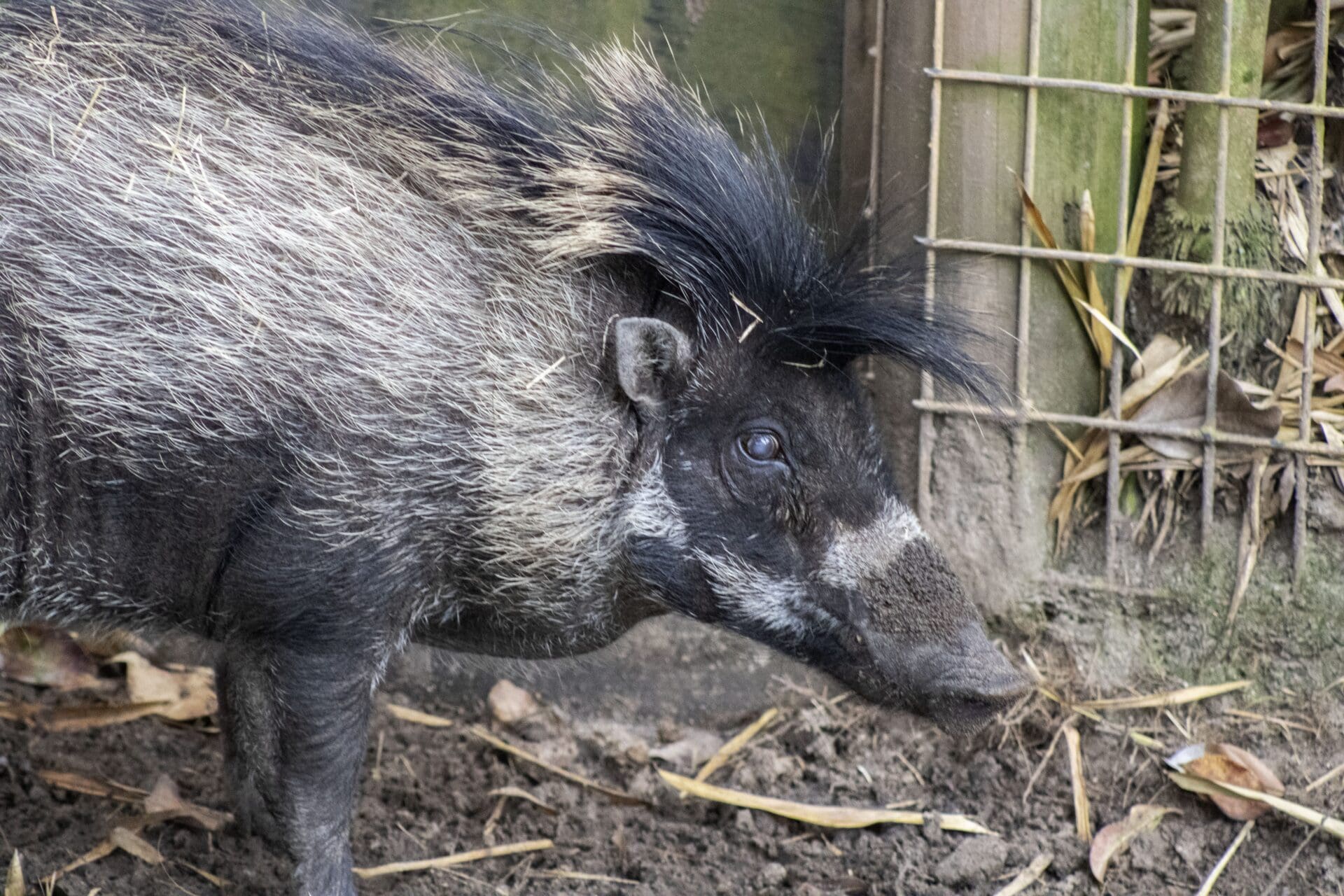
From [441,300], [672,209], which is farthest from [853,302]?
[441,300]

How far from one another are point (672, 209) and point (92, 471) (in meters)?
1.48

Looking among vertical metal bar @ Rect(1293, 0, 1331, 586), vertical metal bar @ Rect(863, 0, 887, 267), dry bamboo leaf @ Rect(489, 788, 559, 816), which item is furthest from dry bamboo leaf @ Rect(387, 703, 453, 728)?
vertical metal bar @ Rect(1293, 0, 1331, 586)

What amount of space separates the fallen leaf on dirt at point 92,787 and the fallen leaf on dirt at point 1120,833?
105 inches

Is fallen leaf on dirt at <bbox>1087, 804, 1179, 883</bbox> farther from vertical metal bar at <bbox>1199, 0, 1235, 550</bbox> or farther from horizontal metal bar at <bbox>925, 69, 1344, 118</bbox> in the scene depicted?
horizontal metal bar at <bbox>925, 69, 1344, 118</bbox>

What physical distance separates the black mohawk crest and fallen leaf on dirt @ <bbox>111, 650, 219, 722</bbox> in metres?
2.10

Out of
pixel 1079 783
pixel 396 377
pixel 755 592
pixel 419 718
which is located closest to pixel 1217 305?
pixel 1079 783

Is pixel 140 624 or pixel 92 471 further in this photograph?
pixel 140 624

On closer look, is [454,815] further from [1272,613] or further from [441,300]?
[1272,613]

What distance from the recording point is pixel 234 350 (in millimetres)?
3207

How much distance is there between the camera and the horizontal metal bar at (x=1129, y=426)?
4027mm

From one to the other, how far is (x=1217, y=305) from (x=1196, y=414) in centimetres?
32

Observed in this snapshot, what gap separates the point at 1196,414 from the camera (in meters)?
4.12

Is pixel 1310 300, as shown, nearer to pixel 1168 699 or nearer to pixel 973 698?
pixel 1168 699

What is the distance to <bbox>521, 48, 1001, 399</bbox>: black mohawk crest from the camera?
342cm
